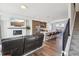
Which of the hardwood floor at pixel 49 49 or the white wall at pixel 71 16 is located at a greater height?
the white wall at pixel 71 16

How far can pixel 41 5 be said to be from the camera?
160cm

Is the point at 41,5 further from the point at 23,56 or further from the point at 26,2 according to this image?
the point at 23,56

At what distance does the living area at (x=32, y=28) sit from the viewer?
5.08 feet

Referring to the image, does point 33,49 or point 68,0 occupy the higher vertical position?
point 68,0

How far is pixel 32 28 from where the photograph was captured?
1609mm

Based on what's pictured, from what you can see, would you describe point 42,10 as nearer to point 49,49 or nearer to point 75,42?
point 49,49

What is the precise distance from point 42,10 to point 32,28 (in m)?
0.33

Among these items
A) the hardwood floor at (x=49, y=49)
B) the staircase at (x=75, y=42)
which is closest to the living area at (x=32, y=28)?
the hardwood floor at (x=49, y=49)

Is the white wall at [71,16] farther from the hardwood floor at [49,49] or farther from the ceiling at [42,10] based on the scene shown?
the hardwood floor at [49,49]

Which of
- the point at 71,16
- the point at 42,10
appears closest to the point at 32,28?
the point at 42,10

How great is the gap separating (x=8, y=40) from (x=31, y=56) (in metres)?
0.45

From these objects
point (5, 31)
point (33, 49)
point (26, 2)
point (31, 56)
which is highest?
point (26, 2)

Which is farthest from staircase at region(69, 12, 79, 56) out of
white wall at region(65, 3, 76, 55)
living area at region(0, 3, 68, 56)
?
living area at region(0, 3, 68, 56)

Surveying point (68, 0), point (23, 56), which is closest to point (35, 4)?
point (68, 0)
